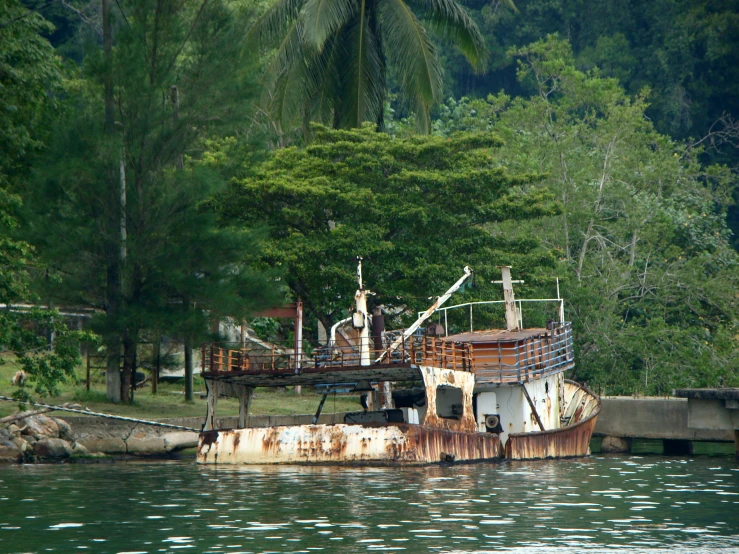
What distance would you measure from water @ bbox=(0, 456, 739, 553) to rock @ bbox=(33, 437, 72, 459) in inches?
58.1

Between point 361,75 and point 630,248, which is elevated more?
point 361,75

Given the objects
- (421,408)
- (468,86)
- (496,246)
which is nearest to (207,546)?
(421,408)

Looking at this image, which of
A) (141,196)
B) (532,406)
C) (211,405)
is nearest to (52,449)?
(211,405)

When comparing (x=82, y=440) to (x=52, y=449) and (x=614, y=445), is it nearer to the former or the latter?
(x=52, y=449)

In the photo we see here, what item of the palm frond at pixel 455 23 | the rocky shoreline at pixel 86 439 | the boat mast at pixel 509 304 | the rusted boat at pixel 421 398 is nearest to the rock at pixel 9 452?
the rocky shoreline at pixel 86 439

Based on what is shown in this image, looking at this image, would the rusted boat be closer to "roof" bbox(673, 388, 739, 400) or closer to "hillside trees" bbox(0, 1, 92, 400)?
"roof" bbox(673, 388, 739, 400)

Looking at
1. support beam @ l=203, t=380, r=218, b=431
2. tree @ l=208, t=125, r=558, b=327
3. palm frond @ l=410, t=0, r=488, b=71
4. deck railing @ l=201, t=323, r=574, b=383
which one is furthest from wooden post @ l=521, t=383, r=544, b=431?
palm frond @ l=410, t=0, r=488, b=71

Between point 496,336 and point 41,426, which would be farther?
point 496,336

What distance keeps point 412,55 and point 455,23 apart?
2775 millimetres

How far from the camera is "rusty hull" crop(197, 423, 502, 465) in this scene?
90.6ft

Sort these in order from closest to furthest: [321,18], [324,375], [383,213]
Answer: [324,375] < [383,213] < [321,18]

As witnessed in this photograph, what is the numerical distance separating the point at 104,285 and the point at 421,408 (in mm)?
9899

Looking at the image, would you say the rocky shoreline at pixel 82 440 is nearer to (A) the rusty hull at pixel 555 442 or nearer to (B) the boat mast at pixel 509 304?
(A) the rusty hull at pixel 555 442

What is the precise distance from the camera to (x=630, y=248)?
175 feet
